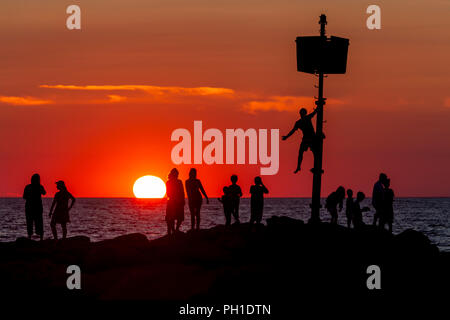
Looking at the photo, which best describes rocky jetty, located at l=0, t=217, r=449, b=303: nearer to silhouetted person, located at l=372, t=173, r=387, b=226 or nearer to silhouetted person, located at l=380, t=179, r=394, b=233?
silhouetted person, located at l=380, t=179, r=394, b=233

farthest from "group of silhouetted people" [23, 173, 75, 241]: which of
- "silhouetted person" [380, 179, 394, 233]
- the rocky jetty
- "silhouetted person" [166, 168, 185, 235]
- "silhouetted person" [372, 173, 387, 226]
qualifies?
"silhouetted person" [380, 179, 394, 233]

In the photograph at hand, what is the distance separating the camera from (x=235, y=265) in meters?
20.4

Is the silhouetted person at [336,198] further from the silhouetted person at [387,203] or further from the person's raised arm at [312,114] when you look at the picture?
the person's raised arm at [312,114]

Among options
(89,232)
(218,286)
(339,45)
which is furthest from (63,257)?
(89,232)

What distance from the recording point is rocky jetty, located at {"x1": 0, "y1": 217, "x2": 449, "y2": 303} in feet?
59.0

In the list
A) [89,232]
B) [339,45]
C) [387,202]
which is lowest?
[89,232]

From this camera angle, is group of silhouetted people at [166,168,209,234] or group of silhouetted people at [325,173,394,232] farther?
group of silhouetted people at [325,173,394,232]

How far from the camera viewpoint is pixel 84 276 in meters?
19.5

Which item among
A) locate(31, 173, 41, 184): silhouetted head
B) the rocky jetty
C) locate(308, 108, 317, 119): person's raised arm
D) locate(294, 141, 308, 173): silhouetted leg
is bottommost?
the rocky jetty

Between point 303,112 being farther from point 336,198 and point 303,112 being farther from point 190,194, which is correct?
point 336,198

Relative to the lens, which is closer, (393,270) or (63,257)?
(393,270)

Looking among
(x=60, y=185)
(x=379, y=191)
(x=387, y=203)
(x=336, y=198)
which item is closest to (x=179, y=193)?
(x=60, y=185)
